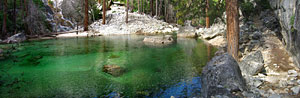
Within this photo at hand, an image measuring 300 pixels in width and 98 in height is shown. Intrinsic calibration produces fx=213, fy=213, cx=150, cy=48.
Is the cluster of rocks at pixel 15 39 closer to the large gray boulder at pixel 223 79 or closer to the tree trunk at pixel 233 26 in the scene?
the tree trunk at pixel 233 26

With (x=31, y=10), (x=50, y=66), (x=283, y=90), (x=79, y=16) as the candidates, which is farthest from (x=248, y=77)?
(x=79, y=16)

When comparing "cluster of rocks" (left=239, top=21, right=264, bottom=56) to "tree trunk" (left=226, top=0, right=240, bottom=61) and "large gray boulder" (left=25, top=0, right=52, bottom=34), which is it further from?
"large gray boulder" (left=25, top=0, right=52, bottom=34)

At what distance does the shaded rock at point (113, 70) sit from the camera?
29.7 feet

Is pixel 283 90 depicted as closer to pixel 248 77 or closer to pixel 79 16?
pixel 248 77

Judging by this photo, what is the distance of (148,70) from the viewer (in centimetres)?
955

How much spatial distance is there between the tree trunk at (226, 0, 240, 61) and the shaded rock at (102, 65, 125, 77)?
471 cm

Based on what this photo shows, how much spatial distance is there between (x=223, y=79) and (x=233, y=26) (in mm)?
3344

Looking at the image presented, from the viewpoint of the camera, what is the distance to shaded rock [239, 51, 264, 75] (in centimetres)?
701

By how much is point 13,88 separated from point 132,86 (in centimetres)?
409

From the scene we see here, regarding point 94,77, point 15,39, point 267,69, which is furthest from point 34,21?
point 267,69

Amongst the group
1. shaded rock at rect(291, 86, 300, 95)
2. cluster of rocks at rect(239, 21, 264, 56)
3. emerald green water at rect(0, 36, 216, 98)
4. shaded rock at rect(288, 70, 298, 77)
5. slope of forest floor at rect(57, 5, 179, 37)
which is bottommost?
emerald green water at rect(0, 36, 216, 98)

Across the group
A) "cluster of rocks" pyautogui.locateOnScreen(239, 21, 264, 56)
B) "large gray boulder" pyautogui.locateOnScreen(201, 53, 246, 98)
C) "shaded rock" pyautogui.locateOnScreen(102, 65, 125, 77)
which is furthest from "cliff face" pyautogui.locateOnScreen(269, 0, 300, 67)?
"shaded rock" pyautogui.locateOnScreen(102, 65, 125, 77)

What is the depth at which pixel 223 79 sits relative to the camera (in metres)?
5.82

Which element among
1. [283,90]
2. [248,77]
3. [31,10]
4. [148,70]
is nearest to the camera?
[283,90]
